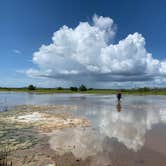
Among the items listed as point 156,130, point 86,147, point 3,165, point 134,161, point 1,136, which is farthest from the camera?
point 156,130

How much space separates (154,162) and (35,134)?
21.6ft

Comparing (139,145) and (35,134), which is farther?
(35,134)

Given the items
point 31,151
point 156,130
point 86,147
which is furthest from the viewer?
point 156,130

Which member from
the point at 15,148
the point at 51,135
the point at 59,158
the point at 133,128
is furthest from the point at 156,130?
the point at 15,148

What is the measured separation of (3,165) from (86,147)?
12.5 ft

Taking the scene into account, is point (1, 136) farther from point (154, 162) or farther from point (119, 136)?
point (154, 162)

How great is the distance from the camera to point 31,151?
8109mm

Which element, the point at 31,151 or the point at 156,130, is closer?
the point at 31,151

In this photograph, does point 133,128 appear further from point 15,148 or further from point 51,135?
point 15,148

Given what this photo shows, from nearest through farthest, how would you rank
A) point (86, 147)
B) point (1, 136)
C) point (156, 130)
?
point (86, 147)
point (1, 136)
point (156, 130)

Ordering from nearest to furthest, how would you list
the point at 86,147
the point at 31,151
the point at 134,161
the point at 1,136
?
the point at 134,161, the point at 31,151, the point at 86,147, the point at 1,136

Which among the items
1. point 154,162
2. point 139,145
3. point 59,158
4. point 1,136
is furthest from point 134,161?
point 1,136

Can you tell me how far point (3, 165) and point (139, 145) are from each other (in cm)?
609

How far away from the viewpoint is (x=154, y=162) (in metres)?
7.19
